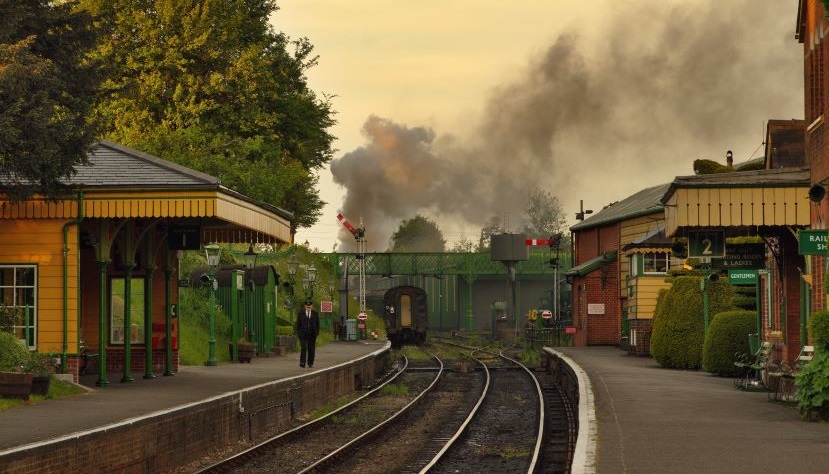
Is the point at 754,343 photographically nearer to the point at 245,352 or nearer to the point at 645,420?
the point at 645,420

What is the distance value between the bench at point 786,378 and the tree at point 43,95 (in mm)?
11223

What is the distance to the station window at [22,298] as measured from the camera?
77.6 feet

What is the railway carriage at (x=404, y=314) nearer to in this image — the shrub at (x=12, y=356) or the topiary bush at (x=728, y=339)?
the topiary bush at (x=728, y=339)

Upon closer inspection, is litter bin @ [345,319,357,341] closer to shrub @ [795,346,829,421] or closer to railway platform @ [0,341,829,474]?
railway platform @ [0,341,829,474]

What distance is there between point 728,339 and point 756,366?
614 centimetres

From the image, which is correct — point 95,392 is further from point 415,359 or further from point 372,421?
point 415,359

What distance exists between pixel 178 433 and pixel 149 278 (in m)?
9.94

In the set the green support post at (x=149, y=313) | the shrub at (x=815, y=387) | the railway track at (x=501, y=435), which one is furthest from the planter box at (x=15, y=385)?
the shrub at (x=815, y=387)

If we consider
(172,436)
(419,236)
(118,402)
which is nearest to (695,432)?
(172,436)

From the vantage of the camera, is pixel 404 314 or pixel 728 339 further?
pixel 404 314

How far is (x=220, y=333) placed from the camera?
40.0 metres

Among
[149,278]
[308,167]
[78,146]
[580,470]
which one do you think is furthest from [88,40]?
[308,167]

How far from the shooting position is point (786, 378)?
22.0 m

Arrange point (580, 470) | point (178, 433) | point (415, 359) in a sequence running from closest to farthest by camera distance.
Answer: point (580, 470) < point (178, 433) < point (415, 359)
